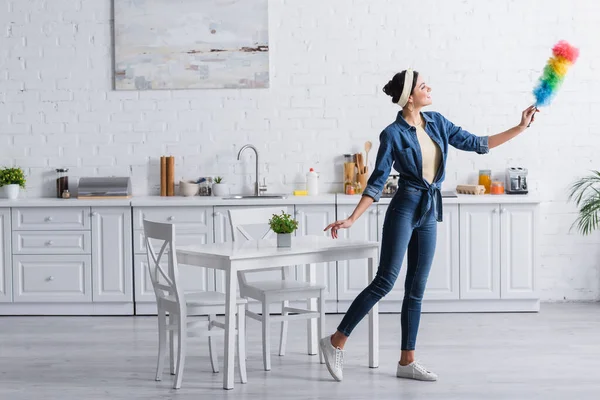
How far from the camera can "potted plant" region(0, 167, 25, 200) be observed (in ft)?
21.2

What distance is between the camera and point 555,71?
3982mm

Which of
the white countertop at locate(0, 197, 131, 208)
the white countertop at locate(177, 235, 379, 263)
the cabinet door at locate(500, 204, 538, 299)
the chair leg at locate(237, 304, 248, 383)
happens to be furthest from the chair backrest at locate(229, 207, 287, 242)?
the cabinet door at locate(500, 204, 538, 299)

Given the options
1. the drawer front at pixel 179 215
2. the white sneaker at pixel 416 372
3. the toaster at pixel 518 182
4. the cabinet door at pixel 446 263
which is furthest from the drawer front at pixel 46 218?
the toaster at pixel 518 182

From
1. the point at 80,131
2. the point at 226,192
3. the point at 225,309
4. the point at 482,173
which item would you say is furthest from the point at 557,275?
the point at 80,131

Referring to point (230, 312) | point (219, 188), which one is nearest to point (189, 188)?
point (219, 188)

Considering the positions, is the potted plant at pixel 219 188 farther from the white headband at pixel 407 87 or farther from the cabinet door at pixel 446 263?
the white headband at pixel 407 87

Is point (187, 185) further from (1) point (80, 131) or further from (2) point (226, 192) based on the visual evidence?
(1) point (80, 131)

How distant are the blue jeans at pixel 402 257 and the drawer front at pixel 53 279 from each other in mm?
2558

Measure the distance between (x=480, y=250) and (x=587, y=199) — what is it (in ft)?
3.55

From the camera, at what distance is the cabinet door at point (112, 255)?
6164 mm

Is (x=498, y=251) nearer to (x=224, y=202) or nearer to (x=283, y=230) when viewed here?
(x=224, y=202)

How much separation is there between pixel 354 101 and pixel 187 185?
1.40m

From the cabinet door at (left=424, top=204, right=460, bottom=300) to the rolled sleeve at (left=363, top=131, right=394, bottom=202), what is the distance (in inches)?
74.8

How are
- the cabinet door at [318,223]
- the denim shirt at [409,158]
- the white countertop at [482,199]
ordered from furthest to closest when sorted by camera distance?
the cabinet door at [318,223], the white countertop at [482,199], the denim shirt at [409,158]
